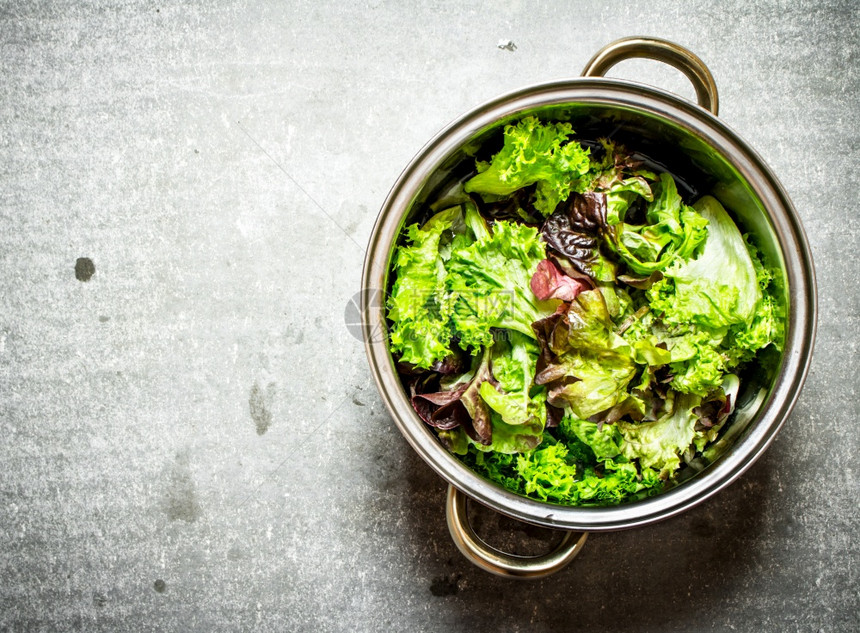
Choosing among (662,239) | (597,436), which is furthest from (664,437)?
(662,239)

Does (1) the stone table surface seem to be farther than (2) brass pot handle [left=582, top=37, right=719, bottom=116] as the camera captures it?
Yes

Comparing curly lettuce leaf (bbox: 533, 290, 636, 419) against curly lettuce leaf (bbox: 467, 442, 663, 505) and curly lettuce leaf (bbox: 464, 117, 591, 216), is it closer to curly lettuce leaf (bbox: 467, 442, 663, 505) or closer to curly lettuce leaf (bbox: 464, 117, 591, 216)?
curly lettuce leaf (bbox: 467, 442, 663, 505)

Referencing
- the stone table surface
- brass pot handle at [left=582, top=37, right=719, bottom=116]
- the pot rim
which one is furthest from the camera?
the stone table surface

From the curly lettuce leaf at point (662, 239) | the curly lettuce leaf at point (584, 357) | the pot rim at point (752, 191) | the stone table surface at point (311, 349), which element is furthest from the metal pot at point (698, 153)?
the stone table surface at point (311, 349)

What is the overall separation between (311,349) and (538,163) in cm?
96

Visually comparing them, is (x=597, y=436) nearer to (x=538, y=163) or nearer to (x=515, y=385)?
(x=515, y=385)

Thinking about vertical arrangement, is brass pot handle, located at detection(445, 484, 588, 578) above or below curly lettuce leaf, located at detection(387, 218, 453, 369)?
below

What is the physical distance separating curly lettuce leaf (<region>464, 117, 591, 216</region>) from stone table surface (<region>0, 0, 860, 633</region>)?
1.55 feet

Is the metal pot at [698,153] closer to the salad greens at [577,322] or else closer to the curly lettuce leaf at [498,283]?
the salad greens at [577,322]

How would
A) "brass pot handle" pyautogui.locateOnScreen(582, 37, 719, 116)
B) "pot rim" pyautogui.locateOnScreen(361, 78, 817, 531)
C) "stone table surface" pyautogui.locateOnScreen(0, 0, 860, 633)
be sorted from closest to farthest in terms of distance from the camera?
"pot rim" pyautogui.locateOnScreen(361, 78, 817, 531) < "brass pot handle" pyautogui.locateOnScreen(582, 37, 719, 116) < "stone table surface" pyautogui.locateOnScreen(0, 0, 860, 633)

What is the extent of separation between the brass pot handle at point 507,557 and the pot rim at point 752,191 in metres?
0.17

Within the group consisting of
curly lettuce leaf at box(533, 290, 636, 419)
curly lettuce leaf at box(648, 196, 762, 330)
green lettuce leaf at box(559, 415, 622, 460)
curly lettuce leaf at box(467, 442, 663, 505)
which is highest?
curly lettuce leaf at box(648, 196, 762, 330)

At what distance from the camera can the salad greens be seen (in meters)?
1.48

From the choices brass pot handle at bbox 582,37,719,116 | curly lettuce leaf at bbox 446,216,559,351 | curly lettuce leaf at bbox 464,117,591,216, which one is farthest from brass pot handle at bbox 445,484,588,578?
brass pot handle at bbox 582,37,719,116
